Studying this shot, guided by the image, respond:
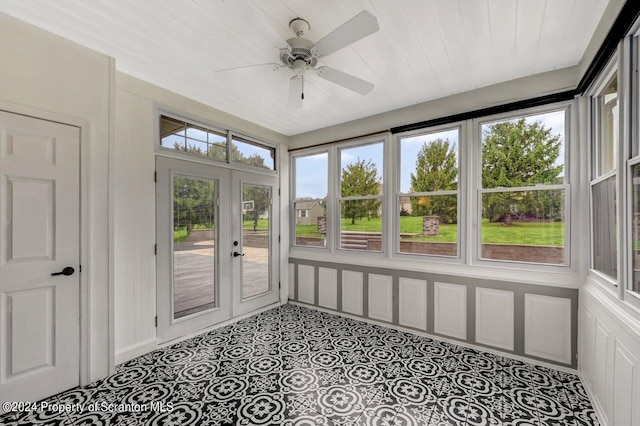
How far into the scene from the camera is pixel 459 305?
3145mm

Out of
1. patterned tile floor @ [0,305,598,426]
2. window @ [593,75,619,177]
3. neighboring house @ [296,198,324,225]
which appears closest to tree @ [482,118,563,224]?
window @ [593,75,619,177]

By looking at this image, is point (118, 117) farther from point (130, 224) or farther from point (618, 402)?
point (618, 402)

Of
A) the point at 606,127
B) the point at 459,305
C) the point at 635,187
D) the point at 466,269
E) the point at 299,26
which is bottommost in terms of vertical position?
the point at 459,305

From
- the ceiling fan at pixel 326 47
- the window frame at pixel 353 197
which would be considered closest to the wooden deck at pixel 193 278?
the window frame at pixel 353 197

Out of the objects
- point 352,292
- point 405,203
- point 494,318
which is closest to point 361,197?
point 405,203

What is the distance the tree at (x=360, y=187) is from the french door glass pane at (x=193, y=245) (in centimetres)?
189

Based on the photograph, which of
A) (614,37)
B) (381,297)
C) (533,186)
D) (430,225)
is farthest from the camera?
(381,297)

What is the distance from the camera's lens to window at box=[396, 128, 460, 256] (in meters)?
3.29

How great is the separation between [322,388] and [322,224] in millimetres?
2470

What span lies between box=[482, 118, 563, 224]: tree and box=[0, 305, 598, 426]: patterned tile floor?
1.54 meters

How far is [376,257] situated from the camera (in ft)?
12.6

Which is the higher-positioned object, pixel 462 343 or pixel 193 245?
pixel 193 245

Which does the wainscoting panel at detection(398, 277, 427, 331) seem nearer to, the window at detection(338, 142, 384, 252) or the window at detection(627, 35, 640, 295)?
the window at detection(338, 142, 384, 252)

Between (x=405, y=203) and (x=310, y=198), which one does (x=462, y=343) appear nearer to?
(x=405, y=203)
